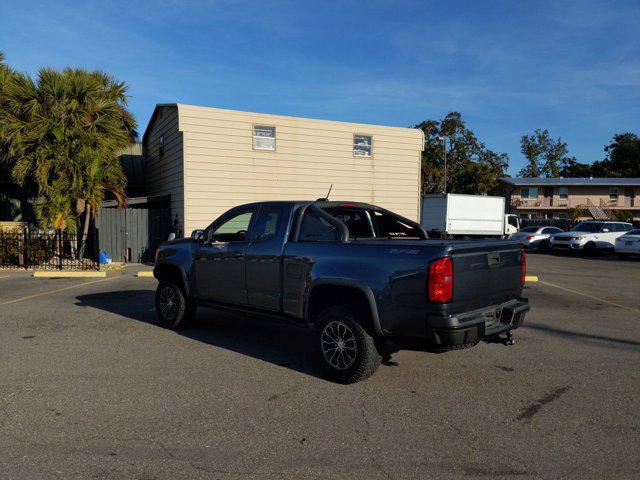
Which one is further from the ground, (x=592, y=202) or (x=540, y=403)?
(x=592, y=202)

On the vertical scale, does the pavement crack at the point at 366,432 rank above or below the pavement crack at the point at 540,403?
below

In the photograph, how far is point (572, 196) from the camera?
5159 centimetres

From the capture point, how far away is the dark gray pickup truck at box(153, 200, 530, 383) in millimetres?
4258

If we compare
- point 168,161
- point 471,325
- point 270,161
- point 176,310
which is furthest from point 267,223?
point 168,161

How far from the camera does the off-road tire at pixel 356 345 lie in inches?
182

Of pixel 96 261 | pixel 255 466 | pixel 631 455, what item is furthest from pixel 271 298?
pixel 96 261

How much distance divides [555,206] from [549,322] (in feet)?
161

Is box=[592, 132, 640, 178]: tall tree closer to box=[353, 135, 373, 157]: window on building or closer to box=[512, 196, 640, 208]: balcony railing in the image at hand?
box=[512, 196, 640, 208]: balcony railing

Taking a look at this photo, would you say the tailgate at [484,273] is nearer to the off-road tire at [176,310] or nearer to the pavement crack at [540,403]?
the pavement crack at [540,403]

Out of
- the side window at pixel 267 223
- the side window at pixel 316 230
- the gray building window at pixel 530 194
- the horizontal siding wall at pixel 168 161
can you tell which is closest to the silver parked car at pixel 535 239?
the horizontal siding wall at pixel 168 161

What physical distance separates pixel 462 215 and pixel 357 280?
2197 cm

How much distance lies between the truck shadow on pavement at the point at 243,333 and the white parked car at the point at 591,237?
21215mm

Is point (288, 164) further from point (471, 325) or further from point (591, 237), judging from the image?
point (591, 237)

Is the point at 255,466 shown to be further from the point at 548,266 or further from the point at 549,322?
the point at 548,266
